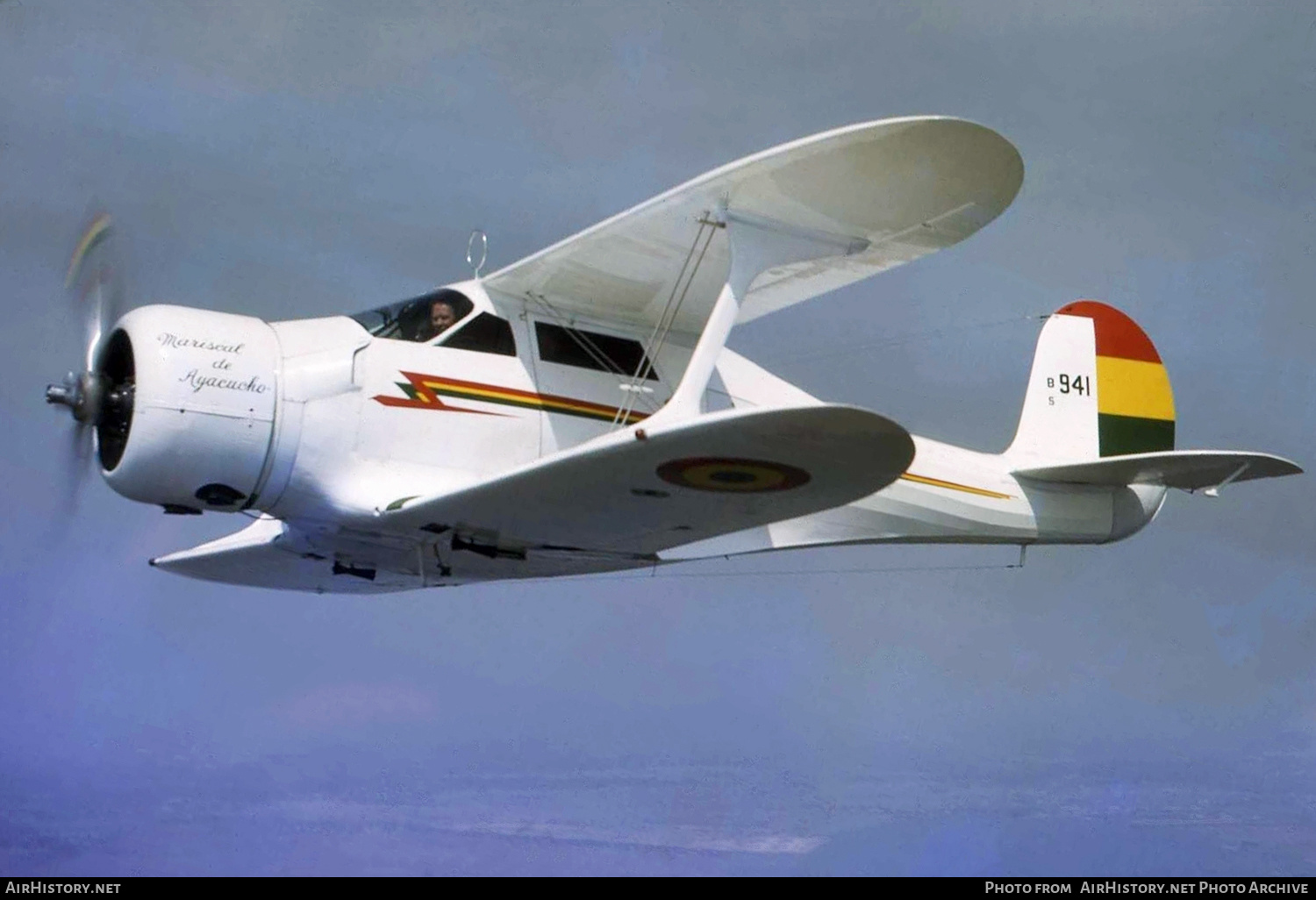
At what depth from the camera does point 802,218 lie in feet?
43.2

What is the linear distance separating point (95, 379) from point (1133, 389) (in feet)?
32.4

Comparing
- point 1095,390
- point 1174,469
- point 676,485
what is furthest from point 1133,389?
point 676,485

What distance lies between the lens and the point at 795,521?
14.7 m

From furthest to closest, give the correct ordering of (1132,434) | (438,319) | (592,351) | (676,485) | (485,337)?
(1132,434)
(592,351)
(485,337)
(438,319)
(676,485)

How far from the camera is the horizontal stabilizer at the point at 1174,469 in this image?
47.3ft

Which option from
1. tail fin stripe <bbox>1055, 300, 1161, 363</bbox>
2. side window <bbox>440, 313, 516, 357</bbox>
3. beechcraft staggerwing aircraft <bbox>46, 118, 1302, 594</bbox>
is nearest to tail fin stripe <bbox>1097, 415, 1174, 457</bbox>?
tail fin stripe <bbox>1055, 300, 1161, 363</bbox>

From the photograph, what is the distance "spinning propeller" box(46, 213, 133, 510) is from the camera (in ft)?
42.1

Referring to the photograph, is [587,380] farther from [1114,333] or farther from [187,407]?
[1114,333]

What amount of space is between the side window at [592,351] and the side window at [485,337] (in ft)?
0.86

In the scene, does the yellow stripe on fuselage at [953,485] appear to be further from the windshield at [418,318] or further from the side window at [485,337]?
the windshield at [418,318]

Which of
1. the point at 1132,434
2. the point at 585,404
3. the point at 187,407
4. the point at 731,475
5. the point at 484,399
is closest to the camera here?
the point at 731,475

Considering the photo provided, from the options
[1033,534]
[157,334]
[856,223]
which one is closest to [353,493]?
[157,334]
